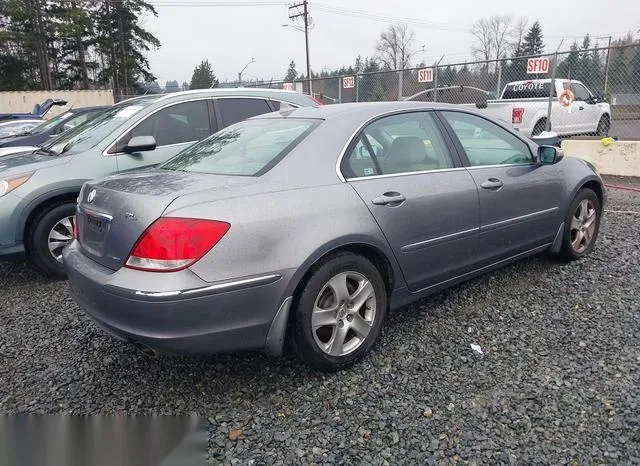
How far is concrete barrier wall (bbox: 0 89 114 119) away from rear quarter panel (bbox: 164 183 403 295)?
25978 mm

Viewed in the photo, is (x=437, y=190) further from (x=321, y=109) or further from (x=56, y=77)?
(x=56, y=77)

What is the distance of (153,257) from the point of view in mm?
2363

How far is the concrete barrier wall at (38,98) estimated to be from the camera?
26.4m

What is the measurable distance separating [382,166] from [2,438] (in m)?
2.48

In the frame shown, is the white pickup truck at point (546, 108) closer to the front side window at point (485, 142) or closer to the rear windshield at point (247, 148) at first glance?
the front side window at point (485, 142)

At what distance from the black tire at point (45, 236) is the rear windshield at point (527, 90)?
35.8ft

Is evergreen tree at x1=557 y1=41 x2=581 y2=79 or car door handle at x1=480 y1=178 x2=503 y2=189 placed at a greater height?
evergreen tree at x1=557 y1=41 x2=581 y2=79

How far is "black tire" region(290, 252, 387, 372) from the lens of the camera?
261 centimetres

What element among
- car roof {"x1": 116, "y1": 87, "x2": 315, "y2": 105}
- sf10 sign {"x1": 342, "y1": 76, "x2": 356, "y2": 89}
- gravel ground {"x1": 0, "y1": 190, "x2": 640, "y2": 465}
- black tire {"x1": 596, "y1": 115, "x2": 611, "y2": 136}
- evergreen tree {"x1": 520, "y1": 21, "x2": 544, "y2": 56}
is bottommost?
gravel ground {"x1": 0, "y1": 190, "x2": 640, "y2": 465}

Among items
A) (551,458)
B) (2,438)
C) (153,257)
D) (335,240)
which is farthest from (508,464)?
(2,438)

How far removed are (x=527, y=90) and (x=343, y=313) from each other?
11309 millimetres

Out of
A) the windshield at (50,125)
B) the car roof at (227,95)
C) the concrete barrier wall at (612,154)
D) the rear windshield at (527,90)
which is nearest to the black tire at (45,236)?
the car roof at (227,95)

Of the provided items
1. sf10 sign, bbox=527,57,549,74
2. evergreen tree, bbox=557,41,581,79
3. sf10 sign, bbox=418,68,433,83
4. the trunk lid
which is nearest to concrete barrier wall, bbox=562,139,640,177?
sf10 sign, bbox=527,57,549,74

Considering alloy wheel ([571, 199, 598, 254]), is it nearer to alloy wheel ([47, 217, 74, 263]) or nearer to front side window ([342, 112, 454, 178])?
front side window ([342, 112, 454, 178])
